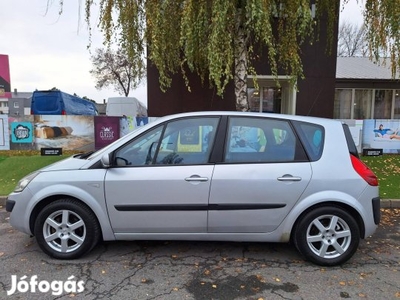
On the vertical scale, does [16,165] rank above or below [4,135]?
below

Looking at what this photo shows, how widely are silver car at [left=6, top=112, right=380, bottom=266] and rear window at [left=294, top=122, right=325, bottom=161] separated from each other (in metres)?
0.01

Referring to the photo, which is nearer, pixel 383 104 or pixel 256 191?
pixel 256 191

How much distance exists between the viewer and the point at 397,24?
6398 mm

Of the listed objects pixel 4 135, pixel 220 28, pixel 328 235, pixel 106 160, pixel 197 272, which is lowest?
pixel 197 272

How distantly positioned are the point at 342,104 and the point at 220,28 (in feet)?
41.8

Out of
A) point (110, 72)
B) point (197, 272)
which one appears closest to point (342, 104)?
point (197, 272)

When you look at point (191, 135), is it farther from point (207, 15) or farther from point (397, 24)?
point (397, 24)

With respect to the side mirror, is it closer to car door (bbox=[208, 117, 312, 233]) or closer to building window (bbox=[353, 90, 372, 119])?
car door (bbox=[208, 117, 312, 233])

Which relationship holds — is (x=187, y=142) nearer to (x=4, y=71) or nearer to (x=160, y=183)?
(x=160, y=183)

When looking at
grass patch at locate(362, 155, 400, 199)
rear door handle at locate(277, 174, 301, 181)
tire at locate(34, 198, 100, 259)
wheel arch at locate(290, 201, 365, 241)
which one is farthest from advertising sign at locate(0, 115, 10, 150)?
grass patch at locate(362, 155, 400, 199)

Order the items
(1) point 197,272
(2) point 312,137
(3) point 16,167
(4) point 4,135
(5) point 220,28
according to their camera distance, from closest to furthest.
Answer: (1) point 197,272 → (2) point 312,137 → (5) point 220,28 → (3) point 16,167 → (4) point 4,135

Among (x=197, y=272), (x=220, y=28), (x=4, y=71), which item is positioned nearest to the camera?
(x=197, y=272)

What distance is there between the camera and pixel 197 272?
3.11 m

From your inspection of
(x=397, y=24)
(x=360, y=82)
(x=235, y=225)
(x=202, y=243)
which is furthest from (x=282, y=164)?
(x=360, y=82)
